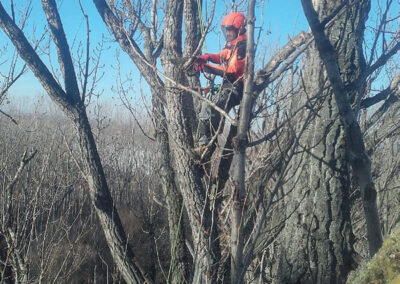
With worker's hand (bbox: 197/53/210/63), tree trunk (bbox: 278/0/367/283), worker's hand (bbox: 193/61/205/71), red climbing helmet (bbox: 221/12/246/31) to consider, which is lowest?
tree trunk (bbox: 278/0/367/283)

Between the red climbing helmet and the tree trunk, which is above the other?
the red climbing helmet

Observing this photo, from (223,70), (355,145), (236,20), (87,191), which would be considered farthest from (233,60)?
(87,191)

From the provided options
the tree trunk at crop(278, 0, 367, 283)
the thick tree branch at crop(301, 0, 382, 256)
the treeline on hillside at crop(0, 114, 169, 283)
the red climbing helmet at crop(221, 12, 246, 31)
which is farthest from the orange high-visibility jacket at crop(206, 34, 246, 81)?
the treeline on hillside at crop(0, 114, 169, 283)

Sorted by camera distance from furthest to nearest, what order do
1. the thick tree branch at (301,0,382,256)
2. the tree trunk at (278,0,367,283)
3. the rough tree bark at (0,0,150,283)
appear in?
the rough tree bark at (0,0,150,283)
the tree trunk at (278,0,367,283)
the thick tree branch at (301,0,382,256)

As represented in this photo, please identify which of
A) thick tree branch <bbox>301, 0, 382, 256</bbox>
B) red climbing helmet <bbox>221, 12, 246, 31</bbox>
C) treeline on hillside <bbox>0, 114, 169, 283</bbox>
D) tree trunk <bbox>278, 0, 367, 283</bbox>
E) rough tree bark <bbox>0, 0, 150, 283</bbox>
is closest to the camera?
thick tree branch <bbox>301, 0, 382, 256</bbox>

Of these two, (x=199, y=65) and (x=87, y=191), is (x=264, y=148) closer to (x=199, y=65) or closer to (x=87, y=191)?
(x=199, y=65)

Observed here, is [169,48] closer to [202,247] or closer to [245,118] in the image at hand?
[245,118]

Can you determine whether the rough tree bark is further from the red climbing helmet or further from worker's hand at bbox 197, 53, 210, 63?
the red climbing helmet

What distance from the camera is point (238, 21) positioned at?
127 inches

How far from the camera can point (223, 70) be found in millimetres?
2830

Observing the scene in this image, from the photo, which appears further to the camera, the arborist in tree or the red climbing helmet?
the red climbing helmet

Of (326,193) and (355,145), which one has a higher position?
(355,145)

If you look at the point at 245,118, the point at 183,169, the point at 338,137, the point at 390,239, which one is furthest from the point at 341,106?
the point at 183,169

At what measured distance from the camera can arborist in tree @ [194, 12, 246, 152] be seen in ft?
9.59
